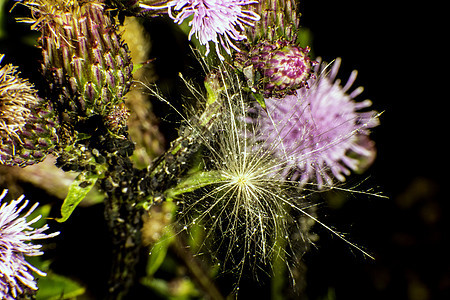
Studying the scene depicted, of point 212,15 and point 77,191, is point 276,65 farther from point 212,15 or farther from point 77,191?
point 77,191

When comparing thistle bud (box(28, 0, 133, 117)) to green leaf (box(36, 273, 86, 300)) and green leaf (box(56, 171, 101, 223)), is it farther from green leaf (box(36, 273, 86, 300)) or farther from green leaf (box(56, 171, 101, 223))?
green leaf (box(36, 273, 86, 300))

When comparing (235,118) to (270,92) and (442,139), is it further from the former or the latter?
(442,139)

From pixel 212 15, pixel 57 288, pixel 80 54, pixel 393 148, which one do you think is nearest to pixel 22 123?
pixel 80 54

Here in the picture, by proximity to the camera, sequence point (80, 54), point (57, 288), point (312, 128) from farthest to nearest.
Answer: point (57, 288)
point (312, 128)
point (80, 54)

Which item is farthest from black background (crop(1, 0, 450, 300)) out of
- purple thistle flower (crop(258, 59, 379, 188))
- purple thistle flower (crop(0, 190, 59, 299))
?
purple thistle flower (crop(0, 190, 59, 299))

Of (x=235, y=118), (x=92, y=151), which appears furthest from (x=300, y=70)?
(x=92, y=151)

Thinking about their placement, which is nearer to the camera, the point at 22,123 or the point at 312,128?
the point at 22,123
